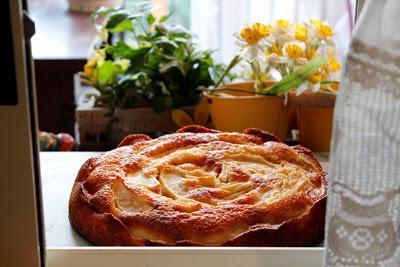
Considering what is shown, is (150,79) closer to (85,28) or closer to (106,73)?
(106,73)

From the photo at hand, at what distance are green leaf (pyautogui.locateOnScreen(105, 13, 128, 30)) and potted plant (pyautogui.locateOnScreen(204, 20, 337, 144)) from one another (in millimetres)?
339

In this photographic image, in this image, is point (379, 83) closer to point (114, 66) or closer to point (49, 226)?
point (49, 226)

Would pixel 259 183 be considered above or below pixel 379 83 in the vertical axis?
below

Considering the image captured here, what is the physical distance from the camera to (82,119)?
141 centimetres

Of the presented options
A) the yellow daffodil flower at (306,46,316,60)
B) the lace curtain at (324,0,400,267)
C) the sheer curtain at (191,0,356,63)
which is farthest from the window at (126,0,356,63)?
the lace curtain at (324,0,400,267)

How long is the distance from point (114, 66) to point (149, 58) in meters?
0.08

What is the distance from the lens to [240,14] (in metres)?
2.89

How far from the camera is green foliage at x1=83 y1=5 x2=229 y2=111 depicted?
1417 mm

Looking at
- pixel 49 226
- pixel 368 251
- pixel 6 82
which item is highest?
pixel 6 82

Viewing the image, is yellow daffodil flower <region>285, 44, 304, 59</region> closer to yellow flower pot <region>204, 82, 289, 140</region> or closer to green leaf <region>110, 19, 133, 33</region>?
yellow flower pot <region>204, 82, 289, 140</region>

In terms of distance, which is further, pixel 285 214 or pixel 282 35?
pixel 282 35

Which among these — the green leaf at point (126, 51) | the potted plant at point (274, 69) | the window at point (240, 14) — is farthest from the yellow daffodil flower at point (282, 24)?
the window at point (240, 14)

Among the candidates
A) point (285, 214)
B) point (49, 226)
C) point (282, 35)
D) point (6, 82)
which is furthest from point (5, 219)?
point (282, 35)

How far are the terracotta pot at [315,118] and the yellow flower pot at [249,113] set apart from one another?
0.11 feet
